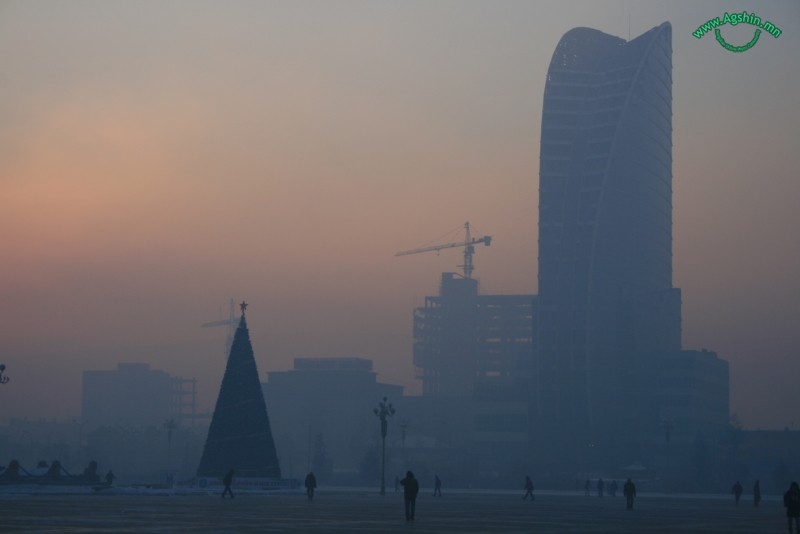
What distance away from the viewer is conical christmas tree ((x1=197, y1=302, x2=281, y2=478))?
237ft

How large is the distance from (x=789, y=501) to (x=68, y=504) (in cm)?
2792

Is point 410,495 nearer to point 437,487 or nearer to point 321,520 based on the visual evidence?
point 321,520

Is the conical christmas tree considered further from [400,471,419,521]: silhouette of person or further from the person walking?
[400,471,419,521]: silhouette of person

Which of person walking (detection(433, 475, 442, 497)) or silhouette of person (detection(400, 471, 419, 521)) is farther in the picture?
person walking (detection(433, 475, 442, 497))

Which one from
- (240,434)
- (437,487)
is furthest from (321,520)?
(437,487)

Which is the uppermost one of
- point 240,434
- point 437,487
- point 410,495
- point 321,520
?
point 240,434

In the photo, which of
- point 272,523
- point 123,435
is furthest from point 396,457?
point 272,523

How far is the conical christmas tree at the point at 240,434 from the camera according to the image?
237ft

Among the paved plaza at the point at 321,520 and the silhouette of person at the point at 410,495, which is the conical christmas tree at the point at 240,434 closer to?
the paved plaza at the point at 321,520

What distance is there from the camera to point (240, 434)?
72.8 metres

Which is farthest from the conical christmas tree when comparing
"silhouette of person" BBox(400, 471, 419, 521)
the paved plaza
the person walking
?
"silhouette of person" BBox(400, 471, 419, 521)

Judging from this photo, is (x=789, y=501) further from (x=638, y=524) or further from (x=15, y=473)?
(x=15, y=473)

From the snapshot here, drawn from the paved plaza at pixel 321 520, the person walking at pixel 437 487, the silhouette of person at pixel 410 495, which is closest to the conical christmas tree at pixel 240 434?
the person walking at pixel 437 487

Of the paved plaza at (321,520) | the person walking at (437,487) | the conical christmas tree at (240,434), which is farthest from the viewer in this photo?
the person walking at (437,487)
